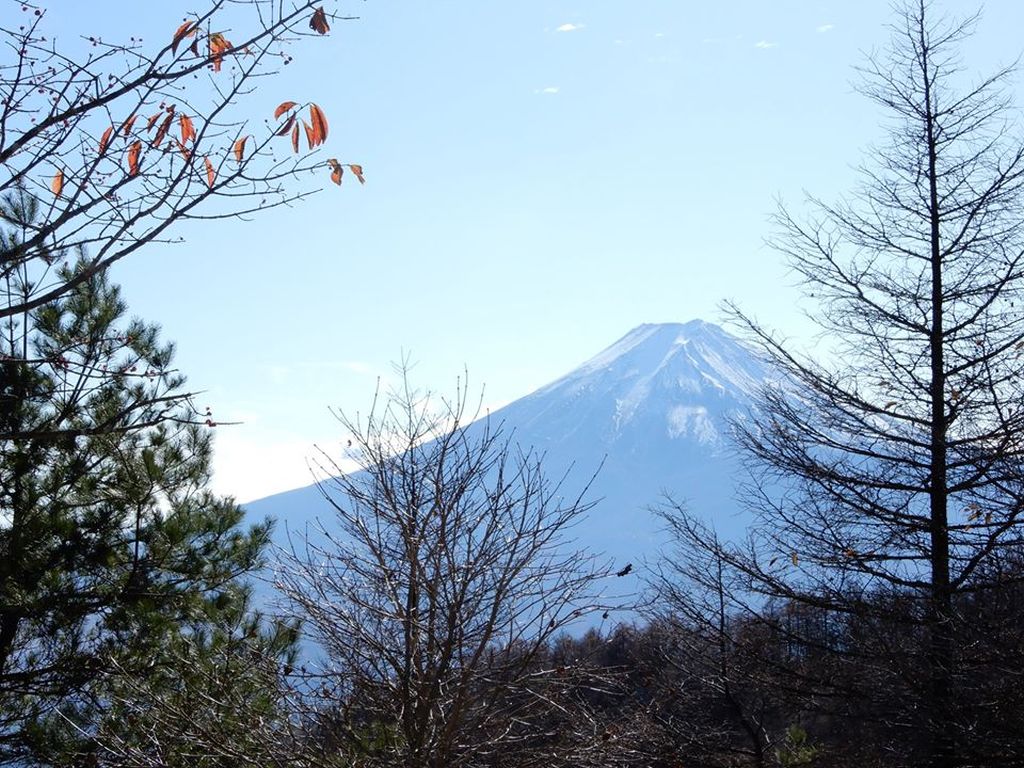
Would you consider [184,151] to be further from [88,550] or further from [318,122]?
[88,550]

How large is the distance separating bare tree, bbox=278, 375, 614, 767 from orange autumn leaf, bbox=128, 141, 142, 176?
111 inches

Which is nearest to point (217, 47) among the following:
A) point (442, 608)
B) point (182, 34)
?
point (182, 34)

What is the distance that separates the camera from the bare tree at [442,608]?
18.8ft

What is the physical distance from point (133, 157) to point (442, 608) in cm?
323

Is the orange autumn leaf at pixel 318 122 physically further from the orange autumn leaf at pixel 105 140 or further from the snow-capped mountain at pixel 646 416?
the snow-capped mountain at pixel 646 416

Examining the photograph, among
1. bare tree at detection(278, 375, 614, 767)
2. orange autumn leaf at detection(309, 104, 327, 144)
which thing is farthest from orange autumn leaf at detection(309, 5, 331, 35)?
bare tree at detection(278, 375, 614, 767)

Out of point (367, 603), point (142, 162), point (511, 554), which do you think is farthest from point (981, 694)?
point (142, 162)

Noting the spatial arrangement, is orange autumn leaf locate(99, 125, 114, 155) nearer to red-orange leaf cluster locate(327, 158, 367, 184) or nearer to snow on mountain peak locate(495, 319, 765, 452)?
red-orange leaf cluster locate(327, 158, 367, 184)

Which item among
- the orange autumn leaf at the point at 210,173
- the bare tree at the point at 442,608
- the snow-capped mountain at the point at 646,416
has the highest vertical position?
the snow-capped mountain at the point at 646,416

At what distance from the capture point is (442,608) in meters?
5.86

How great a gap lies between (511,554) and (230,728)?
6.18 feet

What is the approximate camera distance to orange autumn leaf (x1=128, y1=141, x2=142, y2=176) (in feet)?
11.5

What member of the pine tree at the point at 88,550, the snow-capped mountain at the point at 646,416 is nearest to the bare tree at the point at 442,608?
the pine tree at the point at 88,550

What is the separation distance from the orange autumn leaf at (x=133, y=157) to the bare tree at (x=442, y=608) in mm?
2814
